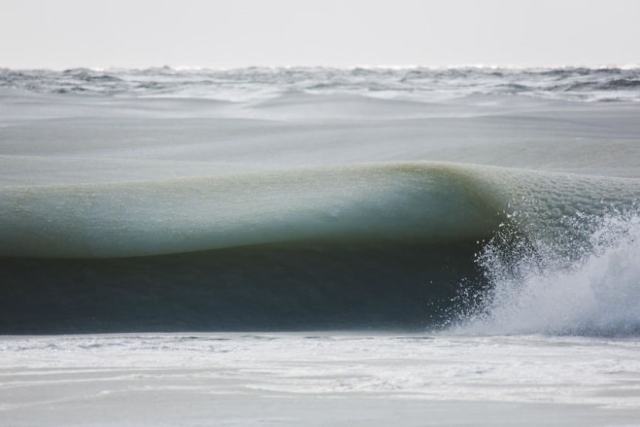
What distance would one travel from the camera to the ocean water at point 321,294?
79.4 inches

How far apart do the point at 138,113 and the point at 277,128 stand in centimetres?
252

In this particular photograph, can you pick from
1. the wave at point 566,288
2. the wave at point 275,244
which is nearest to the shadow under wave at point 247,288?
the wave at point 275,244

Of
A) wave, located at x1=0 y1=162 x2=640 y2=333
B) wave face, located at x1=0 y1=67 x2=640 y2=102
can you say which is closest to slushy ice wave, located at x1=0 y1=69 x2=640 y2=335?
wave, located at x1=0 y1=162 x2=640 y2=333

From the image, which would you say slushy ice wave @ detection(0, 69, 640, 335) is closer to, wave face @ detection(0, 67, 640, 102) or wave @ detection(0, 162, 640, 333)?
wave @ detection(0, 162, 640, 333)

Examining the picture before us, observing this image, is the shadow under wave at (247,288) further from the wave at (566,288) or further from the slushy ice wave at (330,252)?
the wave at (566,288)

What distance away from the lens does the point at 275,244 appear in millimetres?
3705

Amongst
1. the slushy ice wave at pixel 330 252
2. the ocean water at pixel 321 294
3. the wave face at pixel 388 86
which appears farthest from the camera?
the wave face at pixel 388 86

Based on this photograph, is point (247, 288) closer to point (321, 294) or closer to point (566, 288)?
point (321, 294)

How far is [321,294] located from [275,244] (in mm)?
228

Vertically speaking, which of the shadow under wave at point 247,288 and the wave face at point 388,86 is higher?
the wave face at point 388,86

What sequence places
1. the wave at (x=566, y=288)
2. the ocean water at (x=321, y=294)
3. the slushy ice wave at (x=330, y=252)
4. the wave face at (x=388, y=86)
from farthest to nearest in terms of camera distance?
1. the wave face at (x=388, y=86)
2. the slushy ice wave at (x=330, y=252)
3. the wave at (x=566, y=288)
4. the ocean water at (x=321, y=294)

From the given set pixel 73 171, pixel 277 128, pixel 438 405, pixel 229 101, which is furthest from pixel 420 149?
pixel 229 101

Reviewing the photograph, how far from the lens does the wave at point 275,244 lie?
11.7 ft

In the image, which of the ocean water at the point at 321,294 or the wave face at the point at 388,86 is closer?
the ocean water at the point at 321,294
